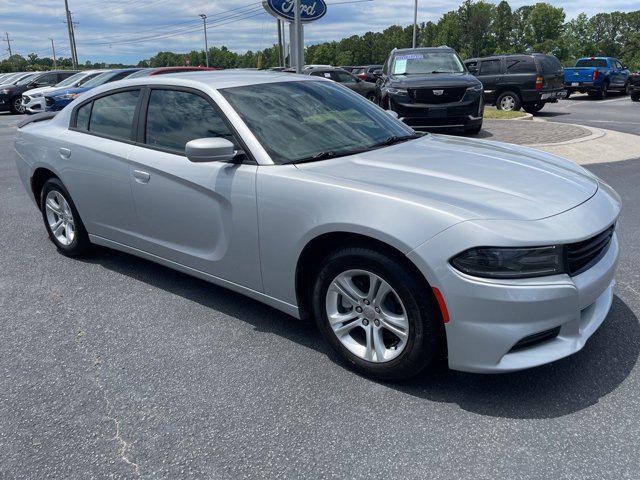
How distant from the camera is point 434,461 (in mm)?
2346

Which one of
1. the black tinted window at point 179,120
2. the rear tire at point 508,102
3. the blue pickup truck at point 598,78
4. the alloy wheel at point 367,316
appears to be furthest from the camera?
the blue pickup truck at point 598,78

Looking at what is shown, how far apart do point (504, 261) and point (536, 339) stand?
430mm

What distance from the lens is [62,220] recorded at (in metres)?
4.93

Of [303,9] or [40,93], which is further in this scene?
[40,93]

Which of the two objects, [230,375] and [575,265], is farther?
[230,375]

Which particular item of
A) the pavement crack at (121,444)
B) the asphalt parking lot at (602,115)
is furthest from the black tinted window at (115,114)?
the asphalt parking lot at (602,115)

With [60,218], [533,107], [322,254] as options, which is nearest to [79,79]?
[533,107]

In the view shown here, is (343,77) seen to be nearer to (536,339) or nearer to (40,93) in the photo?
(40,93)

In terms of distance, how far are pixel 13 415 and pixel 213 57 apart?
385 ft

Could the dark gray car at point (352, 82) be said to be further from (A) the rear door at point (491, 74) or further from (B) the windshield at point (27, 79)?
(B) the windshield at point (27, 79)

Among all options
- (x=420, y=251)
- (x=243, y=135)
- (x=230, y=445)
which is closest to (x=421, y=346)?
(x=420, y=251)

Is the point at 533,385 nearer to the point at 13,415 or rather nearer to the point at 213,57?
the point at 13,415

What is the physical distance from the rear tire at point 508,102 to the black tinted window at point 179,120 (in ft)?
50.4

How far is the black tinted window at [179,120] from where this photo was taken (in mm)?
3553
